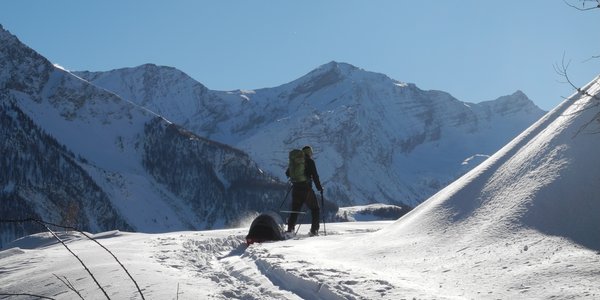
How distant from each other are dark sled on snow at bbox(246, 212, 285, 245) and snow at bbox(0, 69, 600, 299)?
2533 millimetres

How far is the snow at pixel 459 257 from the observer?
6785 mm

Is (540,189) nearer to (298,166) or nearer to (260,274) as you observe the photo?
(260,274)

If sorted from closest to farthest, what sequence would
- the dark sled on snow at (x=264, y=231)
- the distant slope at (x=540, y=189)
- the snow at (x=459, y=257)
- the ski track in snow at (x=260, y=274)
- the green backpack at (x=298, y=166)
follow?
the snow at (x=459, y=257), the ski track in snow at (x=260, y=274), the distant slope at (x=540, y=189), the dark sled on snow at (x=264, y=231), the green backpack at (x=298, y=166)

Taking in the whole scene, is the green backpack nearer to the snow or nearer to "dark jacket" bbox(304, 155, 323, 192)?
"dark jacket" bbox(304, 155, 323, 192)

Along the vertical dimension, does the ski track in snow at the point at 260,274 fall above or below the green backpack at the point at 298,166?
below

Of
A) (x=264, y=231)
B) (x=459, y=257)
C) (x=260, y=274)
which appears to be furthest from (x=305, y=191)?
(x=459, y=257)

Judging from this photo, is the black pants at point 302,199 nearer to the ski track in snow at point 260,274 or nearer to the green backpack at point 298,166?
the green backpack at point 298,166

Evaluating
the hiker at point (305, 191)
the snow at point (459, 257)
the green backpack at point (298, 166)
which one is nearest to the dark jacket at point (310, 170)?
the hiker at point (305, 191)

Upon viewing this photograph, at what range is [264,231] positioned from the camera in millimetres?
14242

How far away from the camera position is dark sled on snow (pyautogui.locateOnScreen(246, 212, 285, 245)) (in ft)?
46.0

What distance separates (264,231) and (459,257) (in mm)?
6834

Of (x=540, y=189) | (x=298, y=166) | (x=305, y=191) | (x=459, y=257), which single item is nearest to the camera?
(x=459, y=257)

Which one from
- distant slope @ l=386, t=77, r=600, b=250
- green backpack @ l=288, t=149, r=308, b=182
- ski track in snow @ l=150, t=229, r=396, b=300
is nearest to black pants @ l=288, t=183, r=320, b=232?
green backpack @ l=288, t=149, r=308, b=182

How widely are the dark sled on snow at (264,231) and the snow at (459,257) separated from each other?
2533 mm
